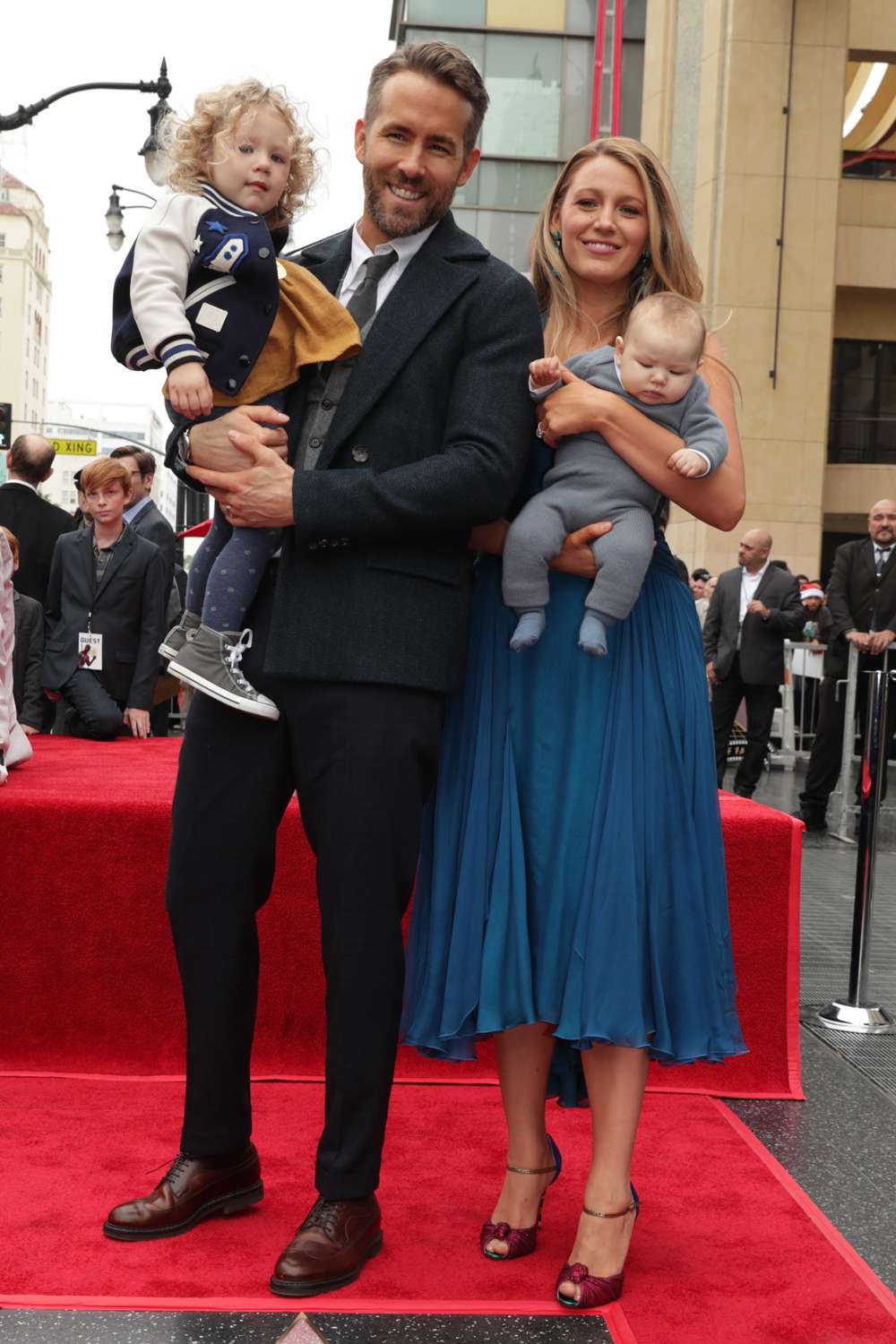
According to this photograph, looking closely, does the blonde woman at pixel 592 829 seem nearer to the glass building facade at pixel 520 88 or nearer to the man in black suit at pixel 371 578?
the man in black suit at pixel 371 578

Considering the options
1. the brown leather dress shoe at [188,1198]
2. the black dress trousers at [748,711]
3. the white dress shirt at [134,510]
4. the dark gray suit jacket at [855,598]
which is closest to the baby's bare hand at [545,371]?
the brown leather dress shoe at [188,1198]

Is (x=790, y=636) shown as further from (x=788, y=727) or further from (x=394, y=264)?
(x=394, y=264)

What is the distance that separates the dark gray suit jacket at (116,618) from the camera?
23.2 ft

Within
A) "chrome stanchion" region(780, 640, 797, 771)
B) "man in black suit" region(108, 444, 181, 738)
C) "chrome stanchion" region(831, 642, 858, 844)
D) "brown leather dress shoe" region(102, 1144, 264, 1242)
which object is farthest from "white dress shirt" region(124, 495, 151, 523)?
"chrome stanchion" region(780, 640, 797, 771)

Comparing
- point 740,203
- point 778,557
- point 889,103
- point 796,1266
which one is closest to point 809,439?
point 778,557

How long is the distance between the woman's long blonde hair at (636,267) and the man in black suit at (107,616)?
4.25 m

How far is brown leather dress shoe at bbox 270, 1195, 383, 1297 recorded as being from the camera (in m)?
2.80

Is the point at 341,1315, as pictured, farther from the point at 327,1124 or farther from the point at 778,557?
the point at 778,557

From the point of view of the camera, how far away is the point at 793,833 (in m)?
4.24

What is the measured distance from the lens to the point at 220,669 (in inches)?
116

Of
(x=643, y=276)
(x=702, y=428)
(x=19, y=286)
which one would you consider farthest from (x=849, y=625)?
(x=19, y=286)

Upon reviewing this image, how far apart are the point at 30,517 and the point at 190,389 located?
5.74 meters

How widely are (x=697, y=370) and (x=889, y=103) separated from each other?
89.1 feet

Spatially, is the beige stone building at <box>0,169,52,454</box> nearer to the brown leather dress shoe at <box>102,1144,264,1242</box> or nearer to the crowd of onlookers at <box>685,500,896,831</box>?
the crowd of onlookers at <box>685,500,896,831</box>
